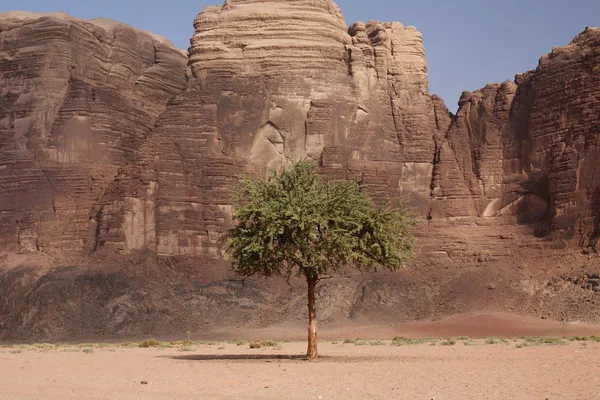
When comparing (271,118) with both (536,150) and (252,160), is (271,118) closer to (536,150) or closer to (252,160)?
(252,160)

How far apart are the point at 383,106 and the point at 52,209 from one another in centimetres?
2932

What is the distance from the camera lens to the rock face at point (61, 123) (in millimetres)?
86438

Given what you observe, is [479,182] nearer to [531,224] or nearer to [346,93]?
[531,224]

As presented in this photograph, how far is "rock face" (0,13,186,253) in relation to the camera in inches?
3403

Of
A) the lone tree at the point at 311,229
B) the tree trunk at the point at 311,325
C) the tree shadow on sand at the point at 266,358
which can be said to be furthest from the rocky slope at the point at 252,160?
the lone tree at the point at 311,229

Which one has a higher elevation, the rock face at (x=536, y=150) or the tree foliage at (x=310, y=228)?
the rock face at (x=536, y=150)

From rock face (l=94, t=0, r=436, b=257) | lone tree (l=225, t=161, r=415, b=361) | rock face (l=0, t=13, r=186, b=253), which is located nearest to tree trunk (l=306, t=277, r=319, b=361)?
lone tree (l=225, t=161, r=415, b=361)

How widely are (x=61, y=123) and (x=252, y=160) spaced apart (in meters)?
16.2

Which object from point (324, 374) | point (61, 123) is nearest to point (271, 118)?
point (61, 123)

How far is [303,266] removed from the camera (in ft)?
132

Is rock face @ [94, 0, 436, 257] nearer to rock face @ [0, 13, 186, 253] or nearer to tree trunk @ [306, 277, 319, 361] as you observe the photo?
rock face @ [0, 13, 186, 253]

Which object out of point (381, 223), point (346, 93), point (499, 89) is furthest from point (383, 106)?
point (381, 223)

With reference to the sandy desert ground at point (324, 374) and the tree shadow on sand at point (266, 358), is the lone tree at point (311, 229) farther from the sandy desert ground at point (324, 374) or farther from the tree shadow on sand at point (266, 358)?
the sandy desert ground at point (324, 374)

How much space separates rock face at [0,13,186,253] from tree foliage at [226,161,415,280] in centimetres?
4689
